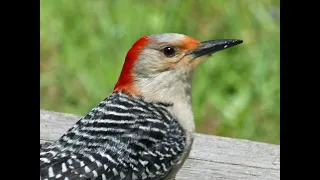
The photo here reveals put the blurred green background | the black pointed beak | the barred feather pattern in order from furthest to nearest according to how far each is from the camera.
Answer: the blurred green background → the black pointed beak → the barred feather pattern

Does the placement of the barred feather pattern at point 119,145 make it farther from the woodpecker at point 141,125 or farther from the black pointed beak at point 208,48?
the black pointed beak at point 208,48

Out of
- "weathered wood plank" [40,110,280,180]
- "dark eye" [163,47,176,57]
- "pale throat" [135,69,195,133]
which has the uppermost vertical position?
"dark eye" [163,47,176,57]

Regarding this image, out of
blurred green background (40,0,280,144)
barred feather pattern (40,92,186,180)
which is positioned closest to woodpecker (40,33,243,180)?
barred feather pattern (40,92,186,180)

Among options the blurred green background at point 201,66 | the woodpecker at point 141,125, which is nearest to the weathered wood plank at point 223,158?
the woodpecker at point 141,125

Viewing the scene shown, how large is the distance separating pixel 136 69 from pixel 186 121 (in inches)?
13.5

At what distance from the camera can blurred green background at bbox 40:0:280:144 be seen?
16.1ft

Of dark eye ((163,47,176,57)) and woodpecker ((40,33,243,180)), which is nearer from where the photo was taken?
woodpecker ((40,33,243,180))

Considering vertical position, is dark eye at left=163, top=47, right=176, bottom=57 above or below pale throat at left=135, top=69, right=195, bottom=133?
above

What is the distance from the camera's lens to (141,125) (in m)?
2.79

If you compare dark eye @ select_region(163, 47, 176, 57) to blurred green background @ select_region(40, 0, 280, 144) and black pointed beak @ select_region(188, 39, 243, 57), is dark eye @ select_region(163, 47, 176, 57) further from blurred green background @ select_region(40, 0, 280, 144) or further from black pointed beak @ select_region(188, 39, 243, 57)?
blurred green background @ select_region(40, 0, 280, 144)

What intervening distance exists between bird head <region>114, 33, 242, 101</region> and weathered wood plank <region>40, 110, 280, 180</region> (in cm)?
35

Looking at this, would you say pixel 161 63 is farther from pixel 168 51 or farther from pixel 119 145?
pixel 119 145
